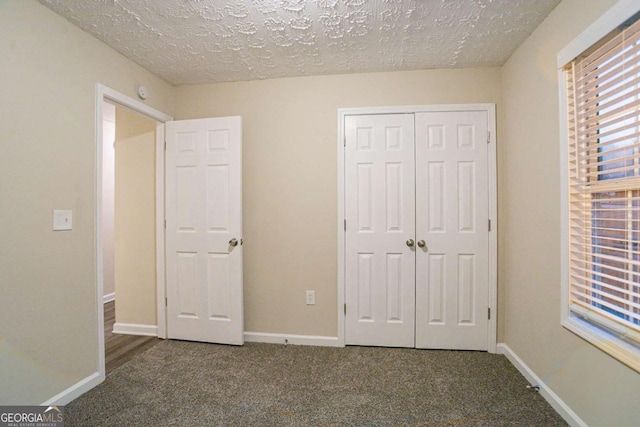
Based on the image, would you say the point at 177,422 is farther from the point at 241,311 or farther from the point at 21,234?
the point at 21,234

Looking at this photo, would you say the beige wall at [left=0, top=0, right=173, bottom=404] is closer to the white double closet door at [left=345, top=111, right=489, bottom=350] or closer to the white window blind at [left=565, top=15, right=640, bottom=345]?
the white double closet door at [left=345, top=111, right=489, bottom=350]

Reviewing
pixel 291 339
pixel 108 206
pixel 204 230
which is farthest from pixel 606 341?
pixel 108 206

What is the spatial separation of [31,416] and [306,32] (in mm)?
2903

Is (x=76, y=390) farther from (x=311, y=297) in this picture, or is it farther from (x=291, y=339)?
(x=311, y=297)

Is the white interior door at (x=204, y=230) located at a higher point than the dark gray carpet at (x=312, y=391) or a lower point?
higher

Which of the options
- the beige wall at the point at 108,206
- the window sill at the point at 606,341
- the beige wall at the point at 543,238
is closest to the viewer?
the window sill at the point at 606,341

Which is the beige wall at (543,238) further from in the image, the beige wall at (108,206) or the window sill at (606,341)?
the beige wall at (108,206)

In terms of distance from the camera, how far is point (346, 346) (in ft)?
8.32

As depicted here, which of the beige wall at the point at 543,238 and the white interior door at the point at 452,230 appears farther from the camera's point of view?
the white interior door at the point at 452,230

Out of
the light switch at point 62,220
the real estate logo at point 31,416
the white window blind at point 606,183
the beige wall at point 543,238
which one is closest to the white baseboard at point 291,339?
the real estate logo at point 31,416

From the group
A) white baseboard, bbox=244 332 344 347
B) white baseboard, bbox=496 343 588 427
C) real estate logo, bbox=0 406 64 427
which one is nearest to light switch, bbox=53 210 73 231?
real estate logo, bbox=0 406 64 427

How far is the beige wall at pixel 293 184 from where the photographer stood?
2551 mm

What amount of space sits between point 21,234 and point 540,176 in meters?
3.21

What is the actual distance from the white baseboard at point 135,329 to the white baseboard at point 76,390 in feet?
2.60
